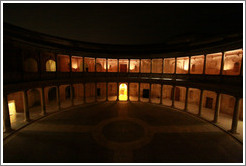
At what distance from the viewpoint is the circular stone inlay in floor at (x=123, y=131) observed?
8961 millimetres

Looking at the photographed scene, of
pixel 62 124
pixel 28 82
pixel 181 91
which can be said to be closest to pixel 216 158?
pixel 62 124

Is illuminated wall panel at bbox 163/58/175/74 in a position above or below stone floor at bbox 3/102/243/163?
above

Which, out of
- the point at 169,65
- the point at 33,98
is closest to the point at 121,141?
the point at 33,98

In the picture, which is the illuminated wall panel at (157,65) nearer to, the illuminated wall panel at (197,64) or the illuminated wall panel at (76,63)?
the illuminated wall panel at (197,64)

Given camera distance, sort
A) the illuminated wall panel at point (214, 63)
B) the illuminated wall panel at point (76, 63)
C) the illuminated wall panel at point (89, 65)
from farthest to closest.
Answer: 1. the illuminated wall panel at point (89, 65)
2. the illuminated wall panel at point (76, 63)
3. the illuminated wall panel at point (214, 63)

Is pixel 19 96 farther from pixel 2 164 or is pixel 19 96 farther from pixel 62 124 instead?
pixel 2 164

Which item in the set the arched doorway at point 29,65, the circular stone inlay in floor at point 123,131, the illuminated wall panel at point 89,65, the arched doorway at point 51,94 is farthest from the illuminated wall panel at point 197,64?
the arched doorway at point 51,94

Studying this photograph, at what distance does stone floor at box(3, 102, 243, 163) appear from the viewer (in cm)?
698

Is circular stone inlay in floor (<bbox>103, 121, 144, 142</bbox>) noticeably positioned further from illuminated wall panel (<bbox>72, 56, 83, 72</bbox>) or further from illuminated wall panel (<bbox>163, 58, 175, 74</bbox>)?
illuminated wall panel (<bbox>72, 56, 83, 72</bbox>)

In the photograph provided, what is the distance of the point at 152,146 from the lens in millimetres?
8086

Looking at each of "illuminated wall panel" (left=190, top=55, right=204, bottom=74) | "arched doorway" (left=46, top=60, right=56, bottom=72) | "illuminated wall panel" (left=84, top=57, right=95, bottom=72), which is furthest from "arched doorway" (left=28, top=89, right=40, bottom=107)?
"illuminated wall panel" (left=190, top=55, right=204, bottom=74)

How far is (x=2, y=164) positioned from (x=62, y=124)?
4.82 meters

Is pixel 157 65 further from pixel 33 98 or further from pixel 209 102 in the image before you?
pixel 33 98

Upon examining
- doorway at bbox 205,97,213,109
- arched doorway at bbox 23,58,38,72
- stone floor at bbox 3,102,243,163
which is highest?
arched doorway at bbox 23,58,38,72
